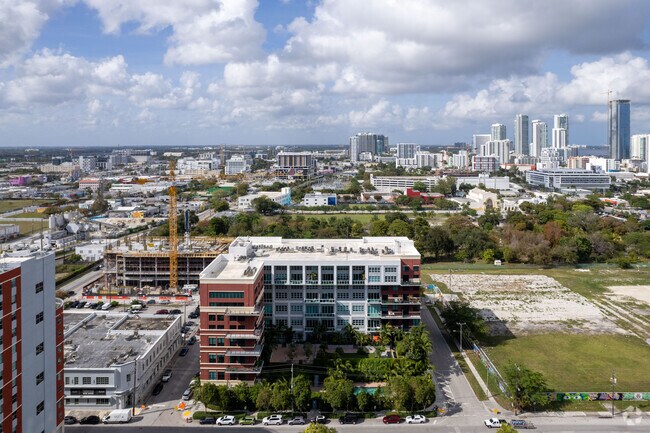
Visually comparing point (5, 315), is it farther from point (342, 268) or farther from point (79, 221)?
point (79, 221)

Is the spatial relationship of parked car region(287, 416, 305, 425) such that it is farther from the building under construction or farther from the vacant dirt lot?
the building under construction

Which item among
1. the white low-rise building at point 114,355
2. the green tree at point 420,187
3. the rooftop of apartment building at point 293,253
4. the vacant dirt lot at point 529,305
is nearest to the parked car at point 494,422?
the rooftop of apartment building at point 293,253

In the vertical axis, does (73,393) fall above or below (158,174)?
below

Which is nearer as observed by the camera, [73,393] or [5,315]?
[5,315]

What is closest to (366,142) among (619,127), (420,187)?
(619,127)

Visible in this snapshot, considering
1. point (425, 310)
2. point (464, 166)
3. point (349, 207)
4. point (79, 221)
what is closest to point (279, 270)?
point (425, 310)

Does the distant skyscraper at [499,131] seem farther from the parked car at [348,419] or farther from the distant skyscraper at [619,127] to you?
the parked car at [348,419]

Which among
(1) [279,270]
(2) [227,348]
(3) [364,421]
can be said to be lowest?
(3) [364,421]

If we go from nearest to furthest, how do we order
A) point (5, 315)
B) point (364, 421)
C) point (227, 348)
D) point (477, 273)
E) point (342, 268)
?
point (5, 315)
point (364, 421)
point (227, 348)
point (342, 268)
point (477, 273)
